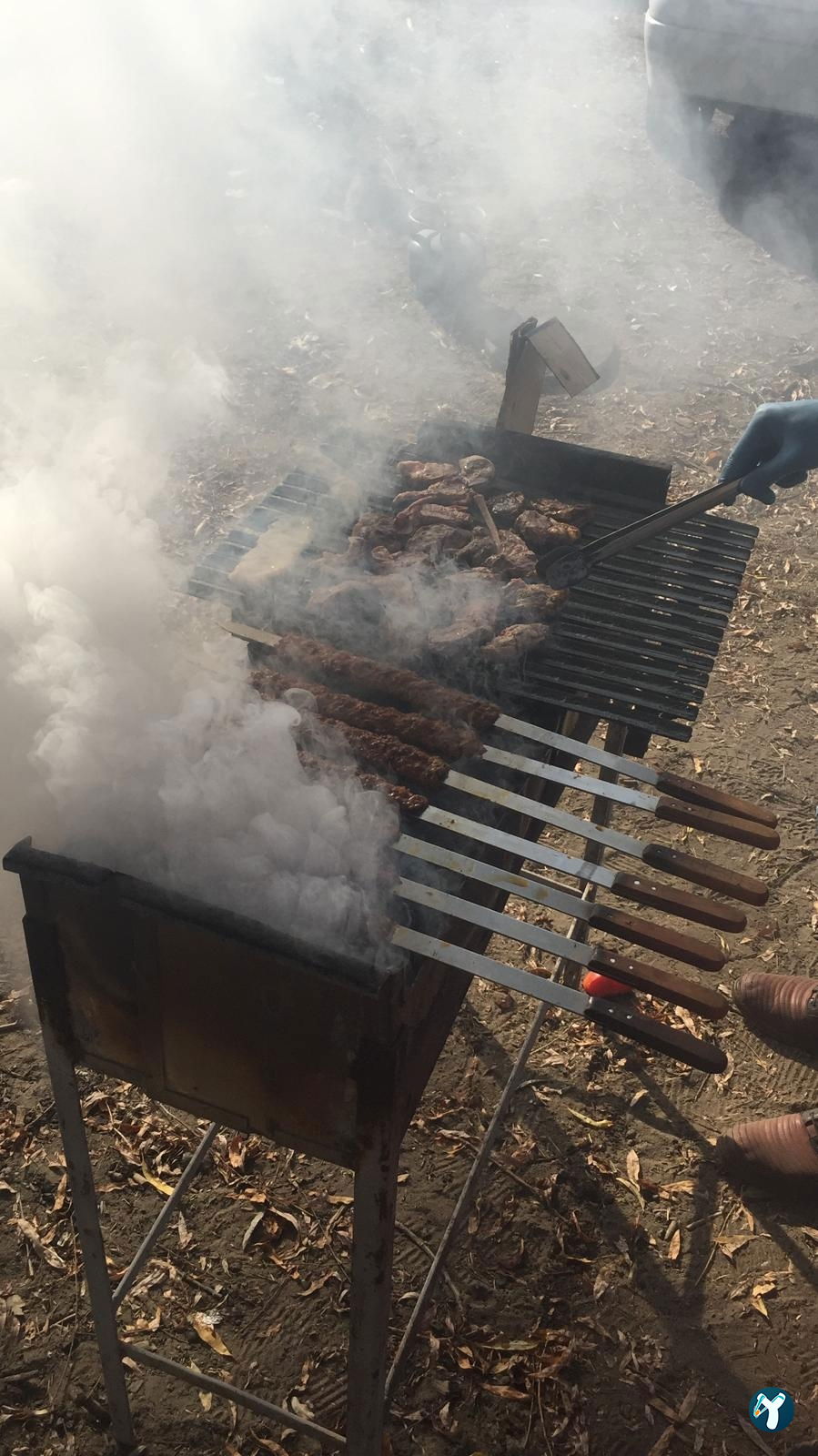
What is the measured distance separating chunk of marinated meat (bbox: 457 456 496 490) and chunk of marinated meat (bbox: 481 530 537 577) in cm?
45

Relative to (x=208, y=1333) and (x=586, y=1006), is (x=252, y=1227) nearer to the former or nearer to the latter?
(x=208, y=1333)

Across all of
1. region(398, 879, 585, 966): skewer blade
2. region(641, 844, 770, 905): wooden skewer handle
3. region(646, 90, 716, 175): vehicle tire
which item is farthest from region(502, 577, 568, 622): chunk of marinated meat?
region(646, 90, 716, 175): vehicle tire

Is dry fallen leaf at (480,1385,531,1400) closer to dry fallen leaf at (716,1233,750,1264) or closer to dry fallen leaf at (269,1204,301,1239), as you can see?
dry fallen leaf at (269,1204,301,1239)

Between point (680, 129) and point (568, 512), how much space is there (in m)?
11.0

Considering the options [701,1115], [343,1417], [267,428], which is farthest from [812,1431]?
[267,428]

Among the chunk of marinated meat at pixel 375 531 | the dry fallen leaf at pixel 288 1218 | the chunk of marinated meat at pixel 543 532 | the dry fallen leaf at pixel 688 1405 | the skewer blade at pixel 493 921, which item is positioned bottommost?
the dry fallen leaf at pixel 288 1218

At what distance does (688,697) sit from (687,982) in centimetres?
115

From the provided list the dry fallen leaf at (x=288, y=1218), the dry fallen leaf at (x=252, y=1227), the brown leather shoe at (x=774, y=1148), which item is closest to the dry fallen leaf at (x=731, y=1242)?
the brown leather shoe at (x=774, y=1148)

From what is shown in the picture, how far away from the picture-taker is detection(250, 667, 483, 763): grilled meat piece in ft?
9.83

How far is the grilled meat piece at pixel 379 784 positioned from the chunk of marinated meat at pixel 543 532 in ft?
4.82

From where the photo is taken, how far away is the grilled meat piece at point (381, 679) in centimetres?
315

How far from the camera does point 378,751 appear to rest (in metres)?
2.96

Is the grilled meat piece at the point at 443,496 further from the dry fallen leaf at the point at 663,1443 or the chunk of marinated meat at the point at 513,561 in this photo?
the dry fallen leaf at the point at 663,1443

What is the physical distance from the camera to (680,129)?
12.8 metres
